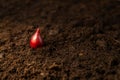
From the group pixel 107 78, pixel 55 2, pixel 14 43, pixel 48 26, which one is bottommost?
pixel 107 78

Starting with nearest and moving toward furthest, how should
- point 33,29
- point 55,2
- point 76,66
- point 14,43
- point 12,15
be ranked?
point 76,66 → point 14,43 → point 33,29 → point 12,15 → point 55,2

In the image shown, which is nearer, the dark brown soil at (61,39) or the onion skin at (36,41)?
the dark brown soil at (61,39)

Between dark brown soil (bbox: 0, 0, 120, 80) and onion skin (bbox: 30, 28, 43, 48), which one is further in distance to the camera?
onion skin (bbox: 30, 28, 43, 48)

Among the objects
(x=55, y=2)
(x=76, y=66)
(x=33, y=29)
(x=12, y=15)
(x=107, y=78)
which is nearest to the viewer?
(x=107, y=78)

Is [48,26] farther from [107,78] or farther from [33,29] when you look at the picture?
[107,78]

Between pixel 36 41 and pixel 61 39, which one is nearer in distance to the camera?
pixel 36 41

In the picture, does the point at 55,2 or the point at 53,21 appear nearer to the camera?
the point at 53,21

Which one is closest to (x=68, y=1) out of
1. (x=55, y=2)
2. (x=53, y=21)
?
(x=55, y=2)

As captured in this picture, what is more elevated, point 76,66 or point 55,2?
point 55,2
